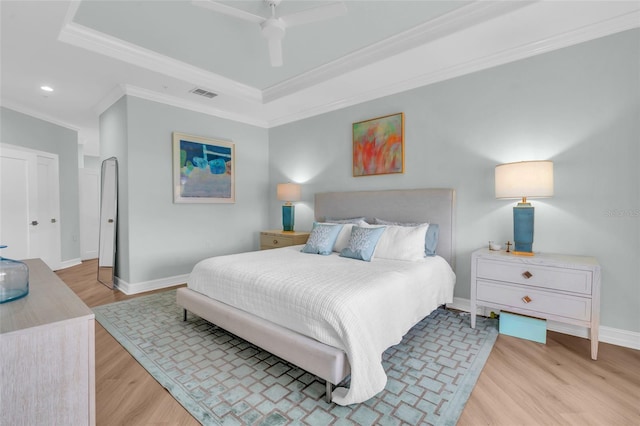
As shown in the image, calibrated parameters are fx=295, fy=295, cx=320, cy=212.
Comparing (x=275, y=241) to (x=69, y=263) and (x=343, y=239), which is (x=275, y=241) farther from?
(x=69, y=263)

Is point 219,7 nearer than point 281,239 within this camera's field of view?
Yes

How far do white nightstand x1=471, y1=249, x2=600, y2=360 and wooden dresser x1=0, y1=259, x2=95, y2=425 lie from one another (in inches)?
112

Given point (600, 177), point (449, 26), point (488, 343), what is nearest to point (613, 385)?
point (488, 343)

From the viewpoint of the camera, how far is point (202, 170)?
4.49 metres

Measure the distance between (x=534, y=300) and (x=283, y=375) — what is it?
2.11 m

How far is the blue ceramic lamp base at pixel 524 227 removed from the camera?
8.53 ft

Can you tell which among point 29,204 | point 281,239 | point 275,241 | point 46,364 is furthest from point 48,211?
point 46,364

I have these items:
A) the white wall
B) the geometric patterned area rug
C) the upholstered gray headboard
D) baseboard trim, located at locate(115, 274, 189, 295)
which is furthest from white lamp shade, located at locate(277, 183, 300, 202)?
the geometric patterned area rug

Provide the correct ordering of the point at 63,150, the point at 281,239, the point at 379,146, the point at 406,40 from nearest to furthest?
the point at 406,40
the point at 379,146
the point at 281,239
the point at 63,150

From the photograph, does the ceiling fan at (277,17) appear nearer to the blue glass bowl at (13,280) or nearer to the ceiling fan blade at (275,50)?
the ceiling fan blade at (275,50)

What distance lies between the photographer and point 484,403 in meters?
1.75

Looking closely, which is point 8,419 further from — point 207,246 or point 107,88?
point 107,88

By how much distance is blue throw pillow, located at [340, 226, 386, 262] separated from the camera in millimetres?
2945

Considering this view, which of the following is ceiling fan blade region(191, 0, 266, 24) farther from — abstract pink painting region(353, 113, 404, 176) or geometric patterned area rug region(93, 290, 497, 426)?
geometric patterned area rug region(93, 290, 497, 426)
